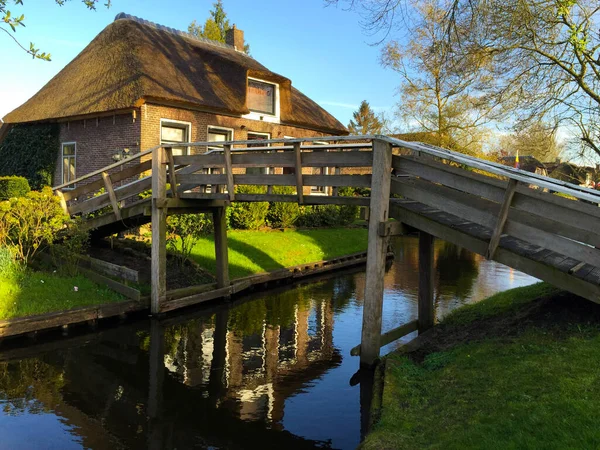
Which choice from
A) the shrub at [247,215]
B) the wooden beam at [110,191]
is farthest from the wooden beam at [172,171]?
the shrub at [247,215]

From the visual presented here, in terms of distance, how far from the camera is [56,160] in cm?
1728

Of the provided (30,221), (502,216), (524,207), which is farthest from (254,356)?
(30,221)

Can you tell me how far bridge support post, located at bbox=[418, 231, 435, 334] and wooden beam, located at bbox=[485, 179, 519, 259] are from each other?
2158 mm

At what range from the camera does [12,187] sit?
14508 millimetres

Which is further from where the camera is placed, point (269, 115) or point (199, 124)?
point (269, 115)

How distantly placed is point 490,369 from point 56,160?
54.6 ft

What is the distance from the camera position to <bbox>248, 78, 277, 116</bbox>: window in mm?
18266

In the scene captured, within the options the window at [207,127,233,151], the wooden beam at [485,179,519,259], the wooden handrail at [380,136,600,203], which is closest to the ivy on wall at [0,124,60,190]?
the window at [207,127,233,151]

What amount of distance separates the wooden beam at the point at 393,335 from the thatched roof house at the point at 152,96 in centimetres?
1021

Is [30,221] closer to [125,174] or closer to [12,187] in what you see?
[125,174]

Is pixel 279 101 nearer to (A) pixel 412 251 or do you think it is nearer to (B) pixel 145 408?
(A) pixel 412 251

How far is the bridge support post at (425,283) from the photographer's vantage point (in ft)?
25.3

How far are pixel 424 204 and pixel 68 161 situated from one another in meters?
14.0

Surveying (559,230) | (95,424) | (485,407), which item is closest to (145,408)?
(95,424)
